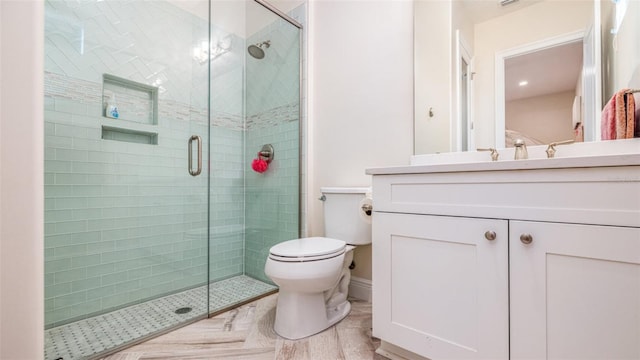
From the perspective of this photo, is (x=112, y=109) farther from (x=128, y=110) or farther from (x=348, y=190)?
(x=348, y=190)

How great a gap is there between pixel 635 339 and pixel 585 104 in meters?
0.91

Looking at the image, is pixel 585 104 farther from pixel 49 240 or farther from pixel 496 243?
pixel 49 240

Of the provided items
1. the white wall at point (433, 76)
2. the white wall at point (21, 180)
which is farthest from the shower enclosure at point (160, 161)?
the white wall at point (433, 76)

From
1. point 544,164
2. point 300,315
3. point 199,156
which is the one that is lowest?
point 300,315

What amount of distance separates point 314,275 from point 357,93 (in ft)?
3.89

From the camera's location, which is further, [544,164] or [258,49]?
[258,49]

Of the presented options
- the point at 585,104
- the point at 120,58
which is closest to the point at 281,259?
the point at 585,104

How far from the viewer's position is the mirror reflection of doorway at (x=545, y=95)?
1.20 m

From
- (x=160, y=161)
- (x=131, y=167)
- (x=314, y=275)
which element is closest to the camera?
(x=314, y=275)

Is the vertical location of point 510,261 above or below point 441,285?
above

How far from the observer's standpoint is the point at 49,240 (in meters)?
1.43

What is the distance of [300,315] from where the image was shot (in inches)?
52.7

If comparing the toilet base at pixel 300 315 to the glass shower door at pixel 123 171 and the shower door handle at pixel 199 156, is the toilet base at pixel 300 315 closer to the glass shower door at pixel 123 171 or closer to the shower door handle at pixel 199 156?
the glass shower door at pixel 123 171

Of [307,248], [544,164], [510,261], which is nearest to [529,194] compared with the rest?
[544,164]
